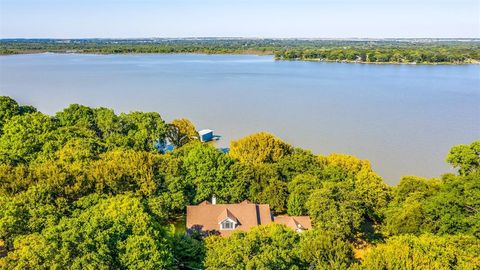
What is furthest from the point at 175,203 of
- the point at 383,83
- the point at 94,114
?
the point at 383,83

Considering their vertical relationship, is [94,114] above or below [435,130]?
above

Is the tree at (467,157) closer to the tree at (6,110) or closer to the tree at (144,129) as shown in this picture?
the tree at (144,129)

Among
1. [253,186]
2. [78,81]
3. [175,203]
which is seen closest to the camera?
[175,203]

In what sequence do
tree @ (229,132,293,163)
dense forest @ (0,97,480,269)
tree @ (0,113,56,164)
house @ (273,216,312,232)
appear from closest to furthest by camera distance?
dense forest @ (0,97,480,269) < house @ (273,216,312,232) < tree @ (0,113,56,164) < tree @ (229,132,293,163)

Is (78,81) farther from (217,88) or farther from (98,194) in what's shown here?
(98,194)

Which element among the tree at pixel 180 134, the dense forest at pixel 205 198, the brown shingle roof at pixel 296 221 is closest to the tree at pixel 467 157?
the dense forest at pixel 205 198

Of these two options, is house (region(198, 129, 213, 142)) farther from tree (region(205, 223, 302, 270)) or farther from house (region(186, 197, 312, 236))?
tree (region(205, 223, 302, 270))

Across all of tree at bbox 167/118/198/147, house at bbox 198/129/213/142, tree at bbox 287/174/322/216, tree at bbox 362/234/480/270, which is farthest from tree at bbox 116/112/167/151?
tree at bbox 362/234/480/270
